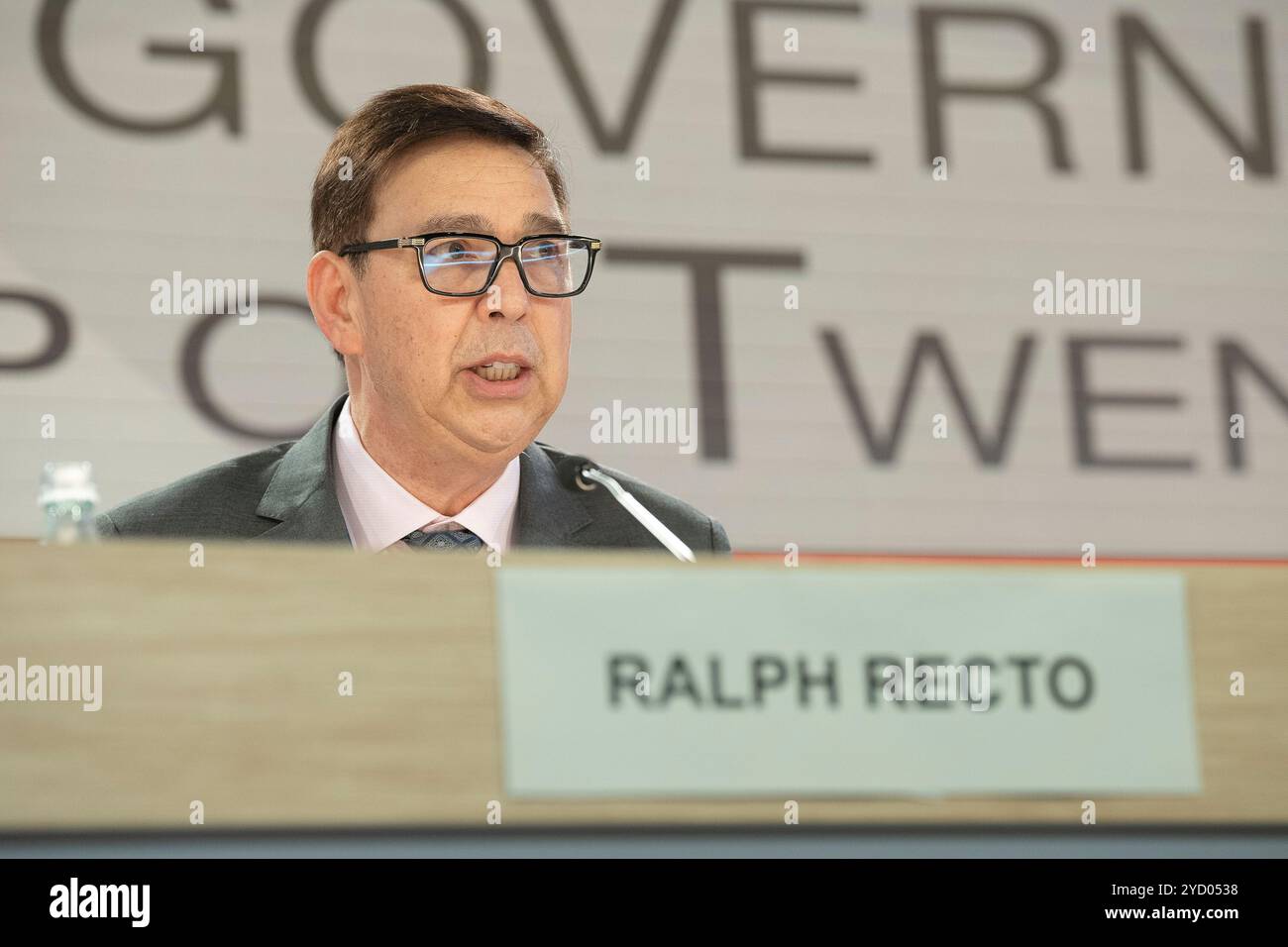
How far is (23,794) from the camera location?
43.4 inches

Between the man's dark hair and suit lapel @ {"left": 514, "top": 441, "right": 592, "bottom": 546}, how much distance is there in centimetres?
27

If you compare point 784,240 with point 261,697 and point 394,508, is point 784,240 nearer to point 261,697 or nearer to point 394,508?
point 394,508

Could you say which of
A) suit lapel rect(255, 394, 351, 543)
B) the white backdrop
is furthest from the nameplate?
the white backdrop

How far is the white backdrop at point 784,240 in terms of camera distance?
3.26 m

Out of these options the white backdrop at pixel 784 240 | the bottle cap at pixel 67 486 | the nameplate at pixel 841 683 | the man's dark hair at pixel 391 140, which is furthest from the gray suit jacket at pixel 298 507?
the white backdrop at pixel 784 240

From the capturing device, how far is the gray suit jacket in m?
1.58

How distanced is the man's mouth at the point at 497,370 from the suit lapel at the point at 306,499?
188mm

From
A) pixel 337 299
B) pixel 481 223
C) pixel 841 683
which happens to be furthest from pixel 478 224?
pixel 841 683

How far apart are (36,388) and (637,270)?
1.28 m

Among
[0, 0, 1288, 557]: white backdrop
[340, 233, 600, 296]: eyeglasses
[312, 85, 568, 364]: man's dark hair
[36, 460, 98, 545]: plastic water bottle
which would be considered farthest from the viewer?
[0, 0, 1288, 557]: white backdrop

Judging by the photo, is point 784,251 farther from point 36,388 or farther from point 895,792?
point 895,792

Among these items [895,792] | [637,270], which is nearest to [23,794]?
[895,792]

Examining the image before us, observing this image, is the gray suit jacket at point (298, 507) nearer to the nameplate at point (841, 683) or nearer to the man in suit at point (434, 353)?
the man in suit at point (434, 353)

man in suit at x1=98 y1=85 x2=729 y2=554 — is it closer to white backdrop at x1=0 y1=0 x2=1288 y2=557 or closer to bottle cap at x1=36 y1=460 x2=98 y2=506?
bottle cap at x1=36 y1=460 x2=98 y2=506
